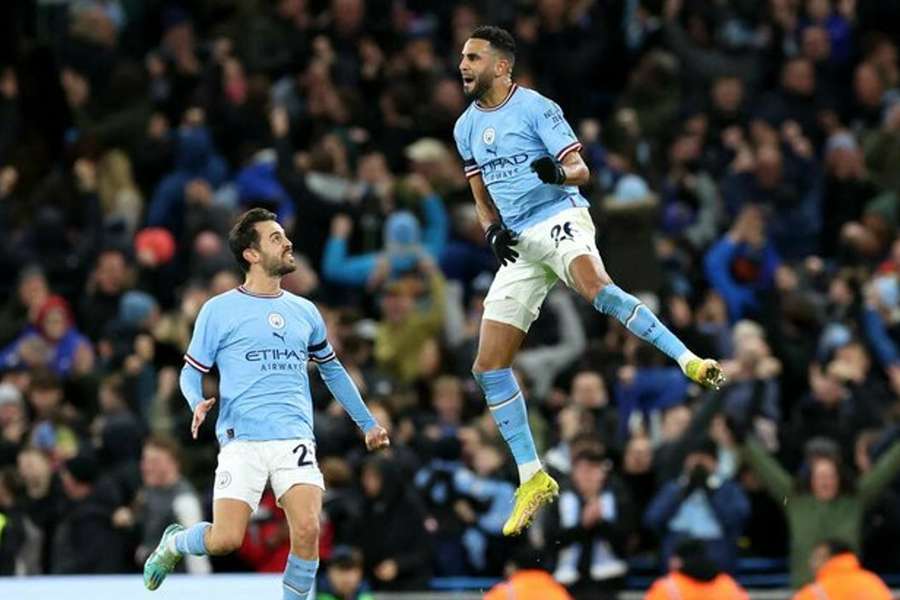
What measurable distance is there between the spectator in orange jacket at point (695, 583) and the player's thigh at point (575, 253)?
96.3 inches

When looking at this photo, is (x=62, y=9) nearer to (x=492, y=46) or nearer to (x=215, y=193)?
(x=215, y=193)

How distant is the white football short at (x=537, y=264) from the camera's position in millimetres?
14852

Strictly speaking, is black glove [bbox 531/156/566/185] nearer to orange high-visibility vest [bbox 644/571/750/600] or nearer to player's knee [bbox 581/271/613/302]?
player's knee [bbox 581/271/613/302]

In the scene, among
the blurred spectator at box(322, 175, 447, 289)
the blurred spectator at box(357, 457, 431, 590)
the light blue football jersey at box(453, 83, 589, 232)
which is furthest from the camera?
the blurred spectator at box(322, 175, 447, 289)

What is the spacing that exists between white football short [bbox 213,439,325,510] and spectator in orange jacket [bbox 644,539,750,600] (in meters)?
2.94

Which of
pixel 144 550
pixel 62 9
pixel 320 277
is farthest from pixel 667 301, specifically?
pixel 62 9

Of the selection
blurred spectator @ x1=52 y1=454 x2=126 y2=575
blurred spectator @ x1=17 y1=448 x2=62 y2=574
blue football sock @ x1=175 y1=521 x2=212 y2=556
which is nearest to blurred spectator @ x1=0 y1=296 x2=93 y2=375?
blurred spectator @ x1=17 y1=448 x2=62 y2=574

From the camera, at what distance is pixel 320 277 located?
21.9 meters

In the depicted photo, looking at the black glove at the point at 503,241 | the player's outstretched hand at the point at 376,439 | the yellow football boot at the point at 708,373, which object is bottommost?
the player's outstretched hand at the point at 376,439

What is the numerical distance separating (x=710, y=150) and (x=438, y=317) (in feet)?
12.8

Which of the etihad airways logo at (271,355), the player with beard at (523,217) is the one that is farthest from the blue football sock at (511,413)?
the etihad airways logo at (271,355)

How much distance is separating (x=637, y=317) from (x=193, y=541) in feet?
9.31

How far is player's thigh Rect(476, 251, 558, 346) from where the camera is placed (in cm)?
1520

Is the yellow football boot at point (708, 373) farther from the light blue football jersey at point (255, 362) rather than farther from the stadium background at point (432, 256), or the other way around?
the stadium background at point (432, 256)
